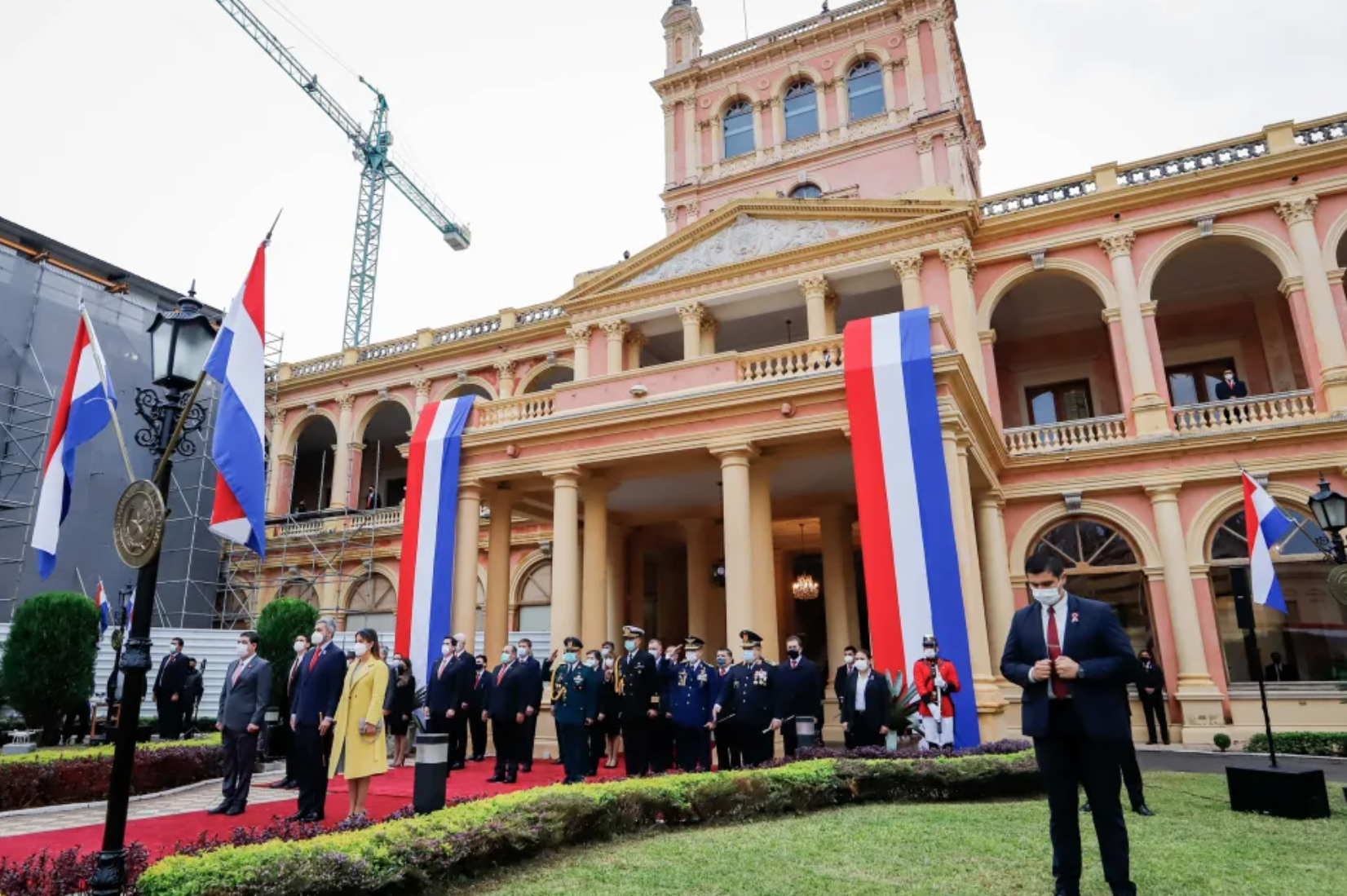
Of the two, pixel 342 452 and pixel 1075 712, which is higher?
pixel 342 452

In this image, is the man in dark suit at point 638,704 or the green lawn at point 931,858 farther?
the man in dark suit at point 638,704

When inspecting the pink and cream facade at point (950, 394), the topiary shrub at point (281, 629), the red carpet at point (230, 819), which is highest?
the pink and cream facade at point (950, 394)

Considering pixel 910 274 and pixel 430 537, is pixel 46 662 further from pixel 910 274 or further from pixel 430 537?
pixel 910 274

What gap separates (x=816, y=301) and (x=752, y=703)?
1216 centimetres

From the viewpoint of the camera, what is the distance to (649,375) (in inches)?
597

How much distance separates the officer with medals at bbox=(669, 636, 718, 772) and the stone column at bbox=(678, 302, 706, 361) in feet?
37.0

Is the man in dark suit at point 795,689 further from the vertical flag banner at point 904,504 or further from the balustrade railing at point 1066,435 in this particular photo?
the balustrade railing at point 1066,435

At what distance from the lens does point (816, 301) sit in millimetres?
20438

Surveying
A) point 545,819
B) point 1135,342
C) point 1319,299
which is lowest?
point 545,819

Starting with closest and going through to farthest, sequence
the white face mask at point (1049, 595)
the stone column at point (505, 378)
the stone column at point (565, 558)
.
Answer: the white face mask at point (1049, 595)
the stone column at point (565, 558)
the stone column at point (505, 378)

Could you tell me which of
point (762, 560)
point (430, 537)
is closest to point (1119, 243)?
point (762, 560)

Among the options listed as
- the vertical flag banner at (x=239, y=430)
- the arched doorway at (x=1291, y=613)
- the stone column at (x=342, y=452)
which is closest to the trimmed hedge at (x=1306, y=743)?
the arched doorway at (x=1291, y=613)

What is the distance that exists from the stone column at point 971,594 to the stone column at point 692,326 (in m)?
9.39

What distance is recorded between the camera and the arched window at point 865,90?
26.6 metres
